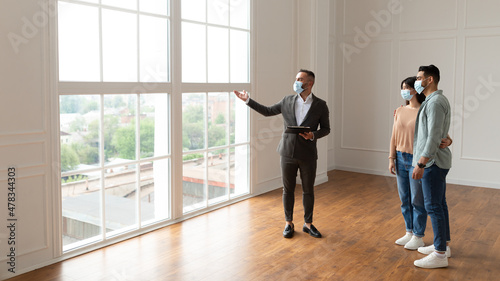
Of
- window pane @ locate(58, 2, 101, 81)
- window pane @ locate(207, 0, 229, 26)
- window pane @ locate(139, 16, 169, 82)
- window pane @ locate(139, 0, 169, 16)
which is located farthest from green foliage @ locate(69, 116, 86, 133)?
window pane @ locate(207, 0, 229, 26)

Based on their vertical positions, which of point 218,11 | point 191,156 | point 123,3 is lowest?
point 191,156

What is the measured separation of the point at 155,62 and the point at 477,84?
4687 mm

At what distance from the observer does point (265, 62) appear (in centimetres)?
614

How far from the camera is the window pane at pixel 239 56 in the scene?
18.6 feet

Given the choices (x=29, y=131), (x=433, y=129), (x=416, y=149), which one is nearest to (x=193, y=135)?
(x=29, y=131)

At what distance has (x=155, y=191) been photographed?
475 centimetres

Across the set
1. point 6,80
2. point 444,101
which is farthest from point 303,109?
point 6,80

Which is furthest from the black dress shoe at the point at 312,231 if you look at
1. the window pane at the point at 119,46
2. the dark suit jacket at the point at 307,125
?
the window pane at the point at 119,46

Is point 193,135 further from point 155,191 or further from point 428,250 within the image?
point 428,250

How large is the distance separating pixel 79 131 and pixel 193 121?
4.64ft

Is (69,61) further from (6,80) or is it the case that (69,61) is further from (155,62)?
(155,62)

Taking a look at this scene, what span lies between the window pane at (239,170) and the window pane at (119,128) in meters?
1.57

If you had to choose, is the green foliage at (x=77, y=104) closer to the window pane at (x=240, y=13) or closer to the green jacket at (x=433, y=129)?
the window pane at (x=240, y=13)

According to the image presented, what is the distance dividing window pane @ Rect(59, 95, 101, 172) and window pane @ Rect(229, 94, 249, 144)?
1.90m
